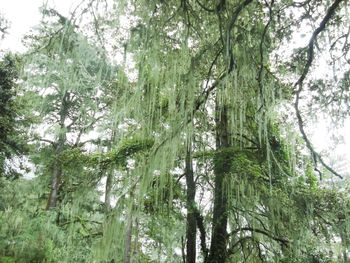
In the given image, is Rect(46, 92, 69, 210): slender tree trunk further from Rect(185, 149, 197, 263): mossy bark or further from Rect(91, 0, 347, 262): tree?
Rect(91, 0, 347, 262): tree

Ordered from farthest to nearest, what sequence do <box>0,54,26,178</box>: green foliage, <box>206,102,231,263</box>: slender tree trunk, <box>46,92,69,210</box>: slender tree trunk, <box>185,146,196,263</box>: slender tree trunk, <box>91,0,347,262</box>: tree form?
1. <box>46,92,69,210</box>: slender tree trunk
2. <box>0,54,26,178</box>: green foliage
3. <box>185,146,196,263</box>: slender tree trunk
4. <box>206,102,231,263</box>: slender tree trunk
5. <box>91,0,347,262</box>: tree

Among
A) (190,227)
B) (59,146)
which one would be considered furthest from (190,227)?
(59,146)

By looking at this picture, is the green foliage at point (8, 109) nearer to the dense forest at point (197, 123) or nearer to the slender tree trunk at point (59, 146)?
the dense forest at point (197, 123)

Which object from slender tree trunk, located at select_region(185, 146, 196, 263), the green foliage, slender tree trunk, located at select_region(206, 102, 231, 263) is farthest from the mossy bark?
the green foliage

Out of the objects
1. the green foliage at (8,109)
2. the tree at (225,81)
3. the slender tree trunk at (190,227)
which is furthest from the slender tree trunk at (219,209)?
the green foliage at (8,109)

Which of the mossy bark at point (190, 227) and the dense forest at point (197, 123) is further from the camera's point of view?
the mossy bark at point (190, 227)

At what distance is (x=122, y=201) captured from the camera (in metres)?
2.39

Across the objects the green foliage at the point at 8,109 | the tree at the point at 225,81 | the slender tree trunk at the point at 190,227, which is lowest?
the slender tree trunk at the point at 190,227

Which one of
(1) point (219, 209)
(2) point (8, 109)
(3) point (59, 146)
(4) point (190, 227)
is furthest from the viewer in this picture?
(3) point (59, 146)

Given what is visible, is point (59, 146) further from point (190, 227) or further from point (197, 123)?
point (190, 227)

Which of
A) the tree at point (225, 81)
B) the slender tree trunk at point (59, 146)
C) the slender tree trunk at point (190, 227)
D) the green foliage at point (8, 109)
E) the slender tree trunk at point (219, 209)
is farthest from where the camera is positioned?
the slender tree trunk at point (59, 146)

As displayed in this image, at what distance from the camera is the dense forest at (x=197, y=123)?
148 centimetres

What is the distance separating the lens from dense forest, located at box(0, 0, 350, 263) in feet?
4.85

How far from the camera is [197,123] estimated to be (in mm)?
4230
